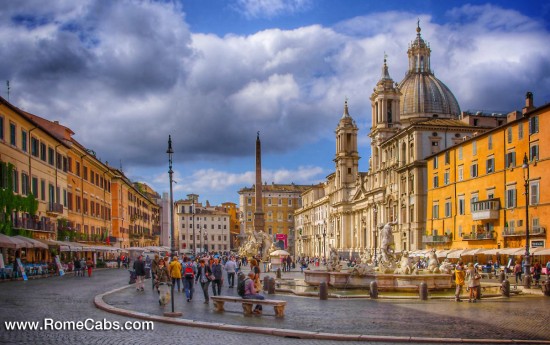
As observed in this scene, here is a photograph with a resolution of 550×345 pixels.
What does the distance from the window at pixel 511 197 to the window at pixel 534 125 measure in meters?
4.96

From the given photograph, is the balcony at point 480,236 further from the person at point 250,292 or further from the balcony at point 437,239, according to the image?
the person at point 250,292

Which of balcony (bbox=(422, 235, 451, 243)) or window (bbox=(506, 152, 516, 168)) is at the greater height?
window (bbox=(506, 152, 516, 168))

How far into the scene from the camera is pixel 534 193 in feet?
149

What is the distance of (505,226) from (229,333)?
129 feet

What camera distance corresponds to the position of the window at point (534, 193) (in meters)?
44.9

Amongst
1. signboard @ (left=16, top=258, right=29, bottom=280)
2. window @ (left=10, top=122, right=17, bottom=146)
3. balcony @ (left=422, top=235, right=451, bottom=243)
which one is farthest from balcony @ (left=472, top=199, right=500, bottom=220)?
window @ (left=10, top=122, right=17, bottom=146)

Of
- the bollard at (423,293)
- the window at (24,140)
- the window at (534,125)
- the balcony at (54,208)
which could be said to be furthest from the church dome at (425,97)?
the bollard at (423,293)

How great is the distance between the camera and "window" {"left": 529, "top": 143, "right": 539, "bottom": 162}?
1779 inches

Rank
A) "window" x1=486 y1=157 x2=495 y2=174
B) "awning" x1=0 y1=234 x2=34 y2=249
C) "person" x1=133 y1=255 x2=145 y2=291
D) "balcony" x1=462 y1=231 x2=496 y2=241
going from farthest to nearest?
"window" x1=486 y1=157 x2=495 y2=174 → "balcony" x1=462 y1=231 x2=496 y2=241 → "awning" x1=0 y1=234 x2=34 y2=249 → "person" x1=133 y1=255 x2=145 y2=291

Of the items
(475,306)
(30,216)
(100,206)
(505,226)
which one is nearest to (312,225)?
(100,206)

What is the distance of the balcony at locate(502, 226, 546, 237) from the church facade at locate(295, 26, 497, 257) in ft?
65.5

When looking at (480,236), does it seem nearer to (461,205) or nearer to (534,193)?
(461,205)

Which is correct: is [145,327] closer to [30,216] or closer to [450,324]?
[450,324]

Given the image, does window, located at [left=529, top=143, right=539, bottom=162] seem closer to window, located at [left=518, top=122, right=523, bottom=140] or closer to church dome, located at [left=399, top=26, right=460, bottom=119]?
window, located at [left=518, top=122, right=523, bottom=140]
